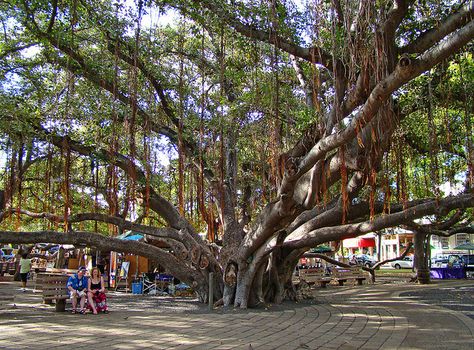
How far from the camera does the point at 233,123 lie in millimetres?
11703

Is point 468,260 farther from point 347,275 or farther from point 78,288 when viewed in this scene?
point 78,288

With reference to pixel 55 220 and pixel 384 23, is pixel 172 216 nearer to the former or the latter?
pixel 55 220

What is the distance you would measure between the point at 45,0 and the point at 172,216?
6.19m

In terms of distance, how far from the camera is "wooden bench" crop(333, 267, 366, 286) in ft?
64.5

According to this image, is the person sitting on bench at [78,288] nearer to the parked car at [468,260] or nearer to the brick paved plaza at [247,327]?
the brick paved plaza at [247,327]

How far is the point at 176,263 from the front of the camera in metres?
11.5

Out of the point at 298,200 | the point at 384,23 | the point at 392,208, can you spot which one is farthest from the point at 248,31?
the point at 392,208

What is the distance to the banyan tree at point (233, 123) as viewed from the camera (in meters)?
8.04

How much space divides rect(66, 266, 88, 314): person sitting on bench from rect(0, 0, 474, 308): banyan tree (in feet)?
3.88

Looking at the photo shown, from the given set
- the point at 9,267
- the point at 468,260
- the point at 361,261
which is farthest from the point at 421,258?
the point at 9,267

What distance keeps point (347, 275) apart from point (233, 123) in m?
11.2

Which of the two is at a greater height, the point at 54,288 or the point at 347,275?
the point at 54,288

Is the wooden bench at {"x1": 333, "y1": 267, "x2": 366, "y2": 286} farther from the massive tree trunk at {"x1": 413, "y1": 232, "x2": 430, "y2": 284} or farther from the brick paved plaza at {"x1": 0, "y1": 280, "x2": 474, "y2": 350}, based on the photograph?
the brick paved plaza at {"x1": 0, "y1": 280, "x2": 474, "y2": 350}

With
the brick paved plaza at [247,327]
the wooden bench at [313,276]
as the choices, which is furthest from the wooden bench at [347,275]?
the brick paved plaza at [247,327]
